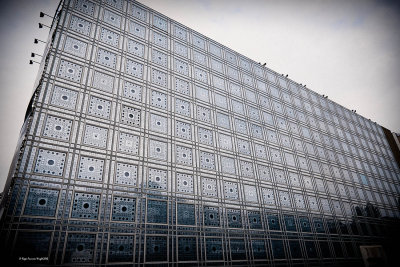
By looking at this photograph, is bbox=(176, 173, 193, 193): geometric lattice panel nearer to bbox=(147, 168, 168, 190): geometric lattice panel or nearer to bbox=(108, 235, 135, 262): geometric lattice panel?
bbox=(147, 168, 168, 190): geometric lattice panel

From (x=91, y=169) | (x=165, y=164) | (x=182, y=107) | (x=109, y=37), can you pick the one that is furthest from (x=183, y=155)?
(x=109, y=37)

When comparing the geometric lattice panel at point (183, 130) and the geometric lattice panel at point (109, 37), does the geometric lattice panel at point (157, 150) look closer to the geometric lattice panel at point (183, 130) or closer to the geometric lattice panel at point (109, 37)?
the geometric lattice panel at point (183, 130)

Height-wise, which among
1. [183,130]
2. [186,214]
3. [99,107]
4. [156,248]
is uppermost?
[99,107]

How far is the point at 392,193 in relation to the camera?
66.9 feet

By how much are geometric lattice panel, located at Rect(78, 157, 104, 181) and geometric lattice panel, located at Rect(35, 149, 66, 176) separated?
0.58 m

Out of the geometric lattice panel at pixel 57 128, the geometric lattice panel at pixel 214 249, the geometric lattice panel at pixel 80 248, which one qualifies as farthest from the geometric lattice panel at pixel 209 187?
the geometric lattice panel at pixel 57 128

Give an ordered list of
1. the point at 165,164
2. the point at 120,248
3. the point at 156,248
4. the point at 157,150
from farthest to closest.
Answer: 1. the point at 157,150
2. the point at 165,164
3. the point at 156,248
4. the point at 120,248

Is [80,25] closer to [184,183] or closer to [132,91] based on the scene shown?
[132,91]

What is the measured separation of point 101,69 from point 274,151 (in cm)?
1022

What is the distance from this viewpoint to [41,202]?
23.9 feet

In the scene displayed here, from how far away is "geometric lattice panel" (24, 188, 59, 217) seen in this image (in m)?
7.08

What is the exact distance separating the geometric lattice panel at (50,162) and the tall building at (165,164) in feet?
0.10

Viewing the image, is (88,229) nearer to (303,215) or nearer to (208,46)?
(303,215)

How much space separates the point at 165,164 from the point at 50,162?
4.01 metres
